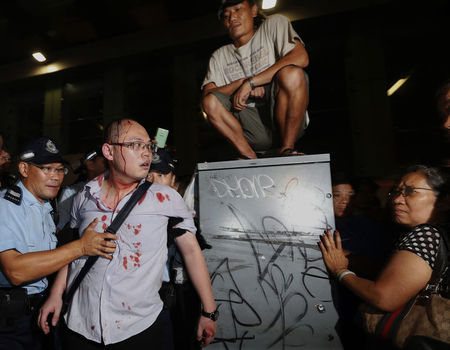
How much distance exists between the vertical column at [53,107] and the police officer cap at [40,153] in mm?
8887

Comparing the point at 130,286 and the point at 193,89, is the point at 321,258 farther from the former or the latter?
the point at 193,89

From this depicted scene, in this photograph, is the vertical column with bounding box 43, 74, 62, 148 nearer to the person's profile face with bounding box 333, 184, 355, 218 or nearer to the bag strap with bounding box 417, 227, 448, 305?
the person's profile face with bounding box 333, 184, 355, 218

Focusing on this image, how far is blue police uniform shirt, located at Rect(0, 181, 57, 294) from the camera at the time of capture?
1.75m

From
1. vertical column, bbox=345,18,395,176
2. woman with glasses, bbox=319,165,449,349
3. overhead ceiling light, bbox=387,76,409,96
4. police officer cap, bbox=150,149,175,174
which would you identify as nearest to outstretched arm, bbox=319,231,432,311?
woman with glasses, bbox=319,165,449,349

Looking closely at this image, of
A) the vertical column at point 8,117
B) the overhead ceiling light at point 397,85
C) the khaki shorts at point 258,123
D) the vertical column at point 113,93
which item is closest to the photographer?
the khaki shorts at point 258,123

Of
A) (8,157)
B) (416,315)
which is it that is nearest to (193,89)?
(8,157)

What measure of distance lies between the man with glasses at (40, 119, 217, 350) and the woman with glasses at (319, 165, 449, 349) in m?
0.89

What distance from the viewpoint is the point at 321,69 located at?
853 centimetres

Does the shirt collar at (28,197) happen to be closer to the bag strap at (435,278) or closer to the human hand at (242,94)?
the human hand at (242,94)

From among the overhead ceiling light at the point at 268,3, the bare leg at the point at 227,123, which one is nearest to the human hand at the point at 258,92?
the bare leg at the point at 227,123

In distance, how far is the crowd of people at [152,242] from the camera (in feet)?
5.08

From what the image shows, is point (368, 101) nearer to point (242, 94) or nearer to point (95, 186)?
point (242, 94)

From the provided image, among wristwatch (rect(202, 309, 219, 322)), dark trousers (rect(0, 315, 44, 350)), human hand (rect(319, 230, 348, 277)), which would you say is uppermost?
human hand (rect(319, 230, 348, 277))

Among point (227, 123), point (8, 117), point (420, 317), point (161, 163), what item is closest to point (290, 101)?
point (227, 123)
